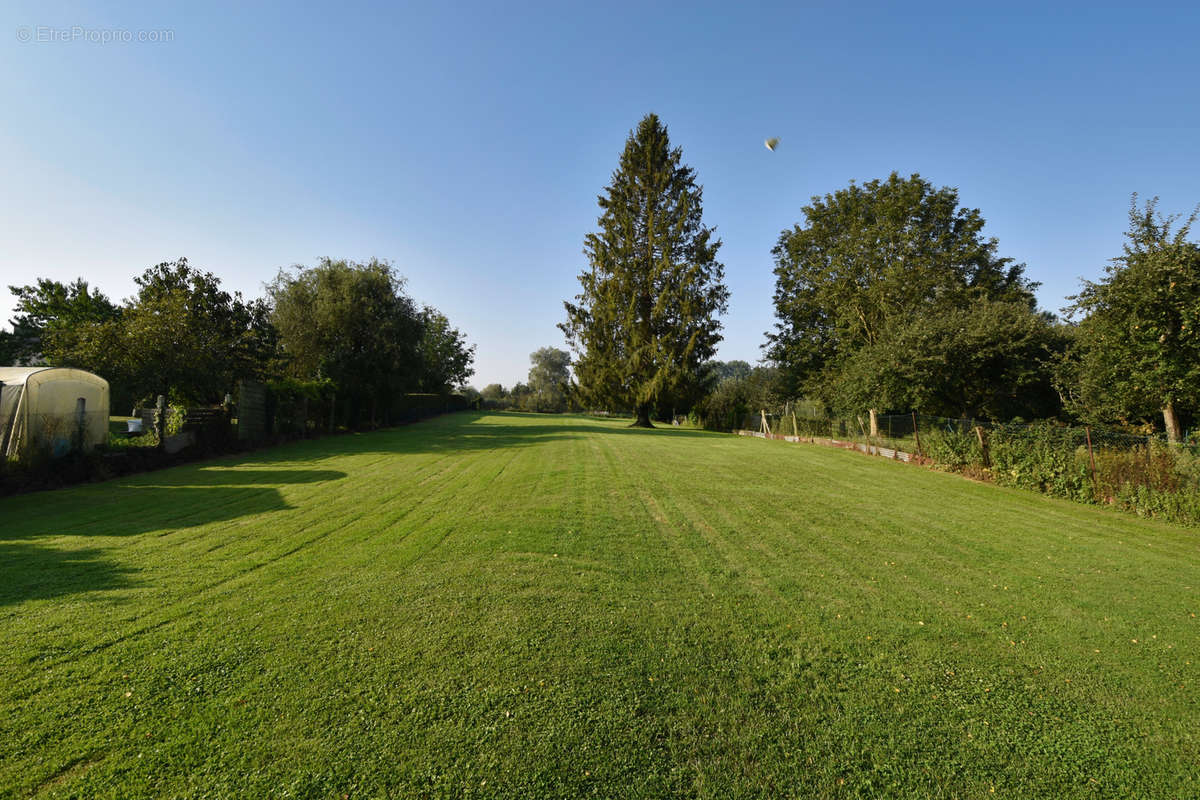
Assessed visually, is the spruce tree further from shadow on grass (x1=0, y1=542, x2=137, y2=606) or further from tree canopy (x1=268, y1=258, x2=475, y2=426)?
shadow on grass (x1=0, y1=542, x2=137, y2=606)

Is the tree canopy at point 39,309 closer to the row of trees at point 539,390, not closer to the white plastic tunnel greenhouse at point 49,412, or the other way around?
the white plastic tunnel greenhouse at point 49,412

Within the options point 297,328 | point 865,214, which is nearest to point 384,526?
point 297,328

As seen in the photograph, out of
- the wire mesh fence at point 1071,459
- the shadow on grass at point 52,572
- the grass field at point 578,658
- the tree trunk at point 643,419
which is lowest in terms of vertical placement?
the grass field at point 578,658

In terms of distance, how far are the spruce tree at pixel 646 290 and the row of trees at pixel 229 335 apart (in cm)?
1087

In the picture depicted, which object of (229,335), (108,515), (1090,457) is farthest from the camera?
(229,335)

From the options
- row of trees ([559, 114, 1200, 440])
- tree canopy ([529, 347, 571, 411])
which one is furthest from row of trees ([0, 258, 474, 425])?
tree canopy ([529, 347, 571, 411])

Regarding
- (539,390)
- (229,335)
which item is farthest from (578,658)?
(539,390)

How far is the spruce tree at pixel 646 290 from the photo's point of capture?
2988 centimetres

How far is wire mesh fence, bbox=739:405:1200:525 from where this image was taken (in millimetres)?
8203

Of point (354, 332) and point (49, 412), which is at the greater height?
point (354, 332)

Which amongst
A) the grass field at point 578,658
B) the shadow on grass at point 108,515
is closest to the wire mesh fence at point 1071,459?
the grass field at point 578,658

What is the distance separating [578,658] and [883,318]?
24637mm

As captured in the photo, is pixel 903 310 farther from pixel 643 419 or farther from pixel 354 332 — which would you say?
pixel 354 332

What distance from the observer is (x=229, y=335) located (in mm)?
16203
